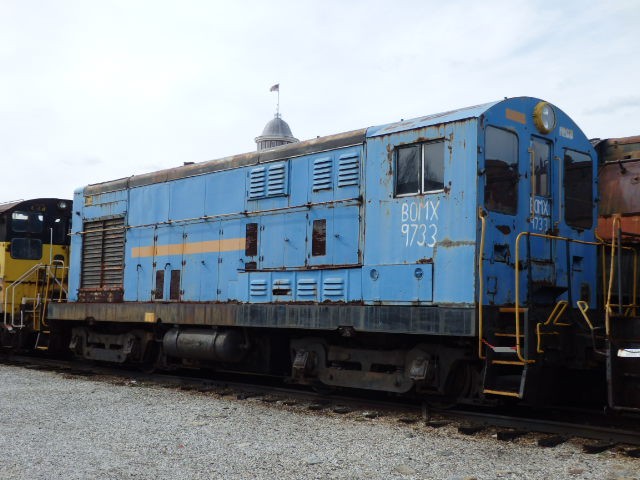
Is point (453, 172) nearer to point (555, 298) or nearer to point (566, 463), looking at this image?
point (555, 298)

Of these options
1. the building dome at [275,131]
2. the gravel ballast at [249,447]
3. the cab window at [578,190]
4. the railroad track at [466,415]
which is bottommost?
the gravel ballast at [249,447]

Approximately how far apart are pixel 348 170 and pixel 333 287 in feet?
4.98

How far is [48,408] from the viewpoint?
8.56 meters

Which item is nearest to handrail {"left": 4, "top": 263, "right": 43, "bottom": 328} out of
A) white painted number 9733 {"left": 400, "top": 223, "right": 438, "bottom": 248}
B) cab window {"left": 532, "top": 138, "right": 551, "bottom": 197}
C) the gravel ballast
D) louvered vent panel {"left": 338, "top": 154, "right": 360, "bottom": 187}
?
the gravel ballast

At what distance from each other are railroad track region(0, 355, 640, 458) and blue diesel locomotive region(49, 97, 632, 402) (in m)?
0.28

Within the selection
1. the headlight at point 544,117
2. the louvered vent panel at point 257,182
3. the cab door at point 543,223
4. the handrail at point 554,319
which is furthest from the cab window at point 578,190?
the louvered vent panel at point 257,182

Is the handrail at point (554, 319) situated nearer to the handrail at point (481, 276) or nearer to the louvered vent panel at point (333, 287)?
the handrail at point (481, 276)

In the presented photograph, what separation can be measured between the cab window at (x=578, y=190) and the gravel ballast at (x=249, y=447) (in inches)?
123

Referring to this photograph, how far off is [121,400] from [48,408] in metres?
0.97

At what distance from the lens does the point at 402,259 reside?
8.23m

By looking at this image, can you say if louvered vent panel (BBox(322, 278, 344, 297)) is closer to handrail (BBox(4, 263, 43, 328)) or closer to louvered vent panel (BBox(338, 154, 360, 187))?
louvered vent panel (BBox(338, 154, 360, 187))

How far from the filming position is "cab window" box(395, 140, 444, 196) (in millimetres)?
8008

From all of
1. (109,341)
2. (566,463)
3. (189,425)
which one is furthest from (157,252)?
(566,463)

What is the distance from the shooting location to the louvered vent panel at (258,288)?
32.2 feet
